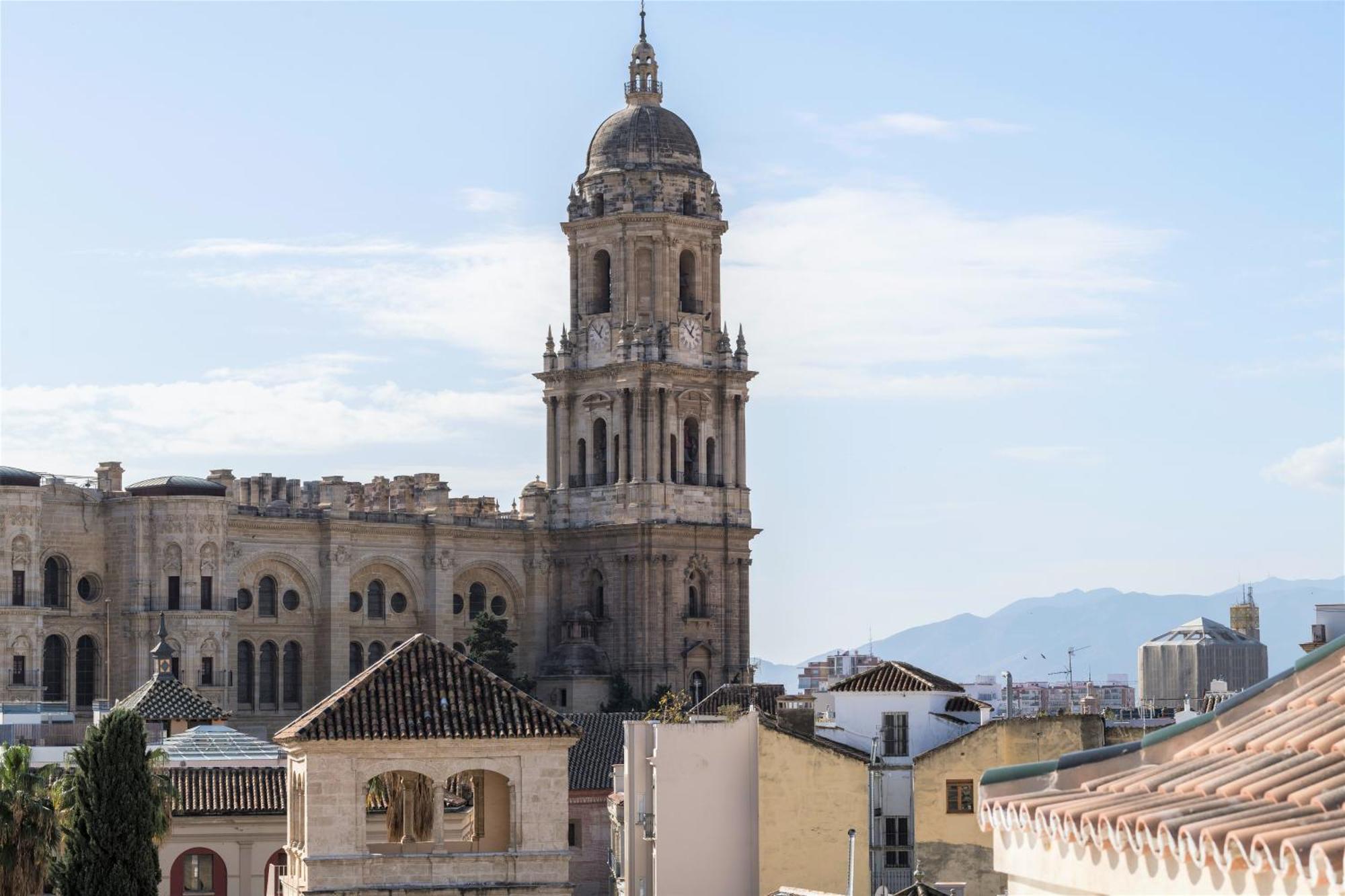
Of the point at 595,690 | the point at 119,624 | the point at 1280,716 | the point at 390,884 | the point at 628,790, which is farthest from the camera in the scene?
the point at 595,690

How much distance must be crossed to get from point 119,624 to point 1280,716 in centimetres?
8939

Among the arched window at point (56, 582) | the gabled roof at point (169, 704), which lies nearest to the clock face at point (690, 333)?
the arched window at point (56, 582)

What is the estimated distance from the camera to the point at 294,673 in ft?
347

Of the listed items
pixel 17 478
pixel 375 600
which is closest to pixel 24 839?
pixel 17 478

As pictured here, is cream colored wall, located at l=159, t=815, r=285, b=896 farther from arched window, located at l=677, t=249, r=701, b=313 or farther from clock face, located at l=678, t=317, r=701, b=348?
arched window, located at l=677, t=249, r=701, b=313

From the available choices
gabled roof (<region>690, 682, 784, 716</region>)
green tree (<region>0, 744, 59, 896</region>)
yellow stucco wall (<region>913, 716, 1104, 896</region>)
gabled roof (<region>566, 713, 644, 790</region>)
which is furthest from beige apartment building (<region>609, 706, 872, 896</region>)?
gabled roof (<region>566, 713, 644, 790</region>)

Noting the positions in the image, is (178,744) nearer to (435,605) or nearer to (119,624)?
(119,624)

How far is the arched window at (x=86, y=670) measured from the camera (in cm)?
9706

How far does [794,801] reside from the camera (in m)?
45.5

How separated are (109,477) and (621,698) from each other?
76.7 ft

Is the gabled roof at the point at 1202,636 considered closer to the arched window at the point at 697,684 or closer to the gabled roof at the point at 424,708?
the arched window at the point at 697,684

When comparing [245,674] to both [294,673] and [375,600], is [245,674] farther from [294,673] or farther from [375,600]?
[375,600]

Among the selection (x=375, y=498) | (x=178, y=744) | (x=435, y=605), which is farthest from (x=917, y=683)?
(x=375, y=498)

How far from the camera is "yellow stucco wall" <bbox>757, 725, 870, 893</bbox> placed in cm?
4481
